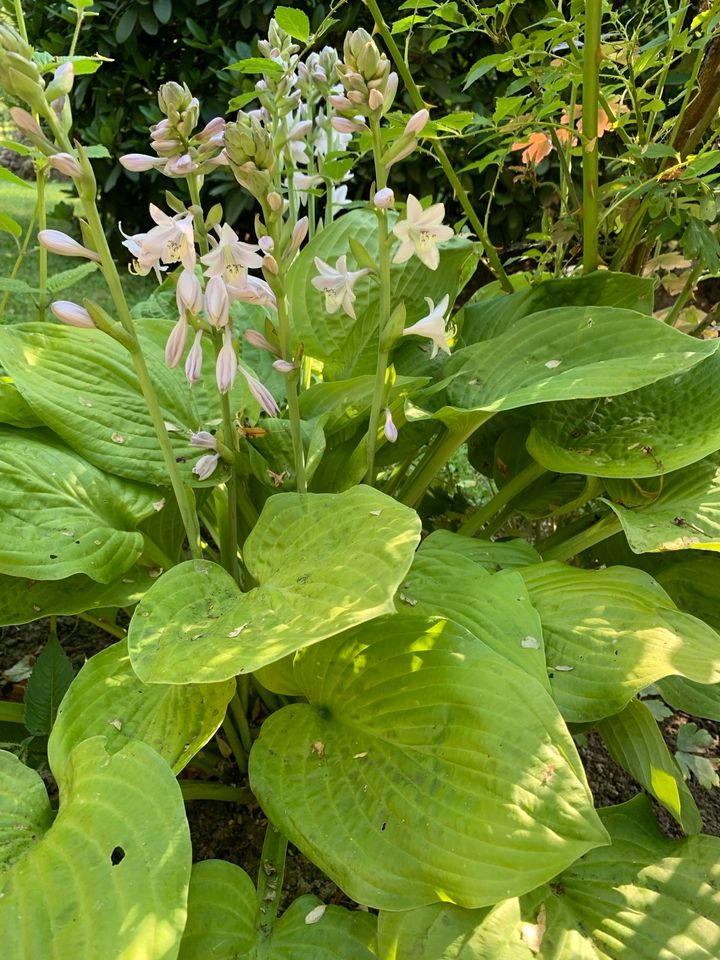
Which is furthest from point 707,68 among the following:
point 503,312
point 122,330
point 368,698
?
point 368,698

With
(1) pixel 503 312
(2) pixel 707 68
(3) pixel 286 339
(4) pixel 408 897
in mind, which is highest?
(2) pixel 707 68

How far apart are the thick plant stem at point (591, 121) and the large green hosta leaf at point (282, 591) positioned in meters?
0.76

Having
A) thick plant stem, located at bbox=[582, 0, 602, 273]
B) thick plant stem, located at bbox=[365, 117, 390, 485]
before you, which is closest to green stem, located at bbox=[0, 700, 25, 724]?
thick plant stem, located at bbox=[365, 117, 390, 485]

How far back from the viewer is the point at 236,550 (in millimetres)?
1297

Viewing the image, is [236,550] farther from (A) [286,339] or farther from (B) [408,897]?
(B) [408,897]

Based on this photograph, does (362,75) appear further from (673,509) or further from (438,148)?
(673,509)

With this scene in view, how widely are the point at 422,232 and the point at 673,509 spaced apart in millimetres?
576

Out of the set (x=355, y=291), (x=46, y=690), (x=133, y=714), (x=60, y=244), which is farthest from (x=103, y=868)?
(x=355, y=291)

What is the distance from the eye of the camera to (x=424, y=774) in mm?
852

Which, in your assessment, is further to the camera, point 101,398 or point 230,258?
point 101,398

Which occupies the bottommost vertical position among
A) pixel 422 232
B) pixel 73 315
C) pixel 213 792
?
pixel 213 792

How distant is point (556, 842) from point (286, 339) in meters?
0.70

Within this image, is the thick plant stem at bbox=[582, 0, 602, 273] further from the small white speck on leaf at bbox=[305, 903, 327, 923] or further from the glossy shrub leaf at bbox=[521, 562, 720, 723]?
the small white speck on leaf at bbox=[305, 903, 327, 923]

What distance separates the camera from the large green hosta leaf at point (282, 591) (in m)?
0.75
